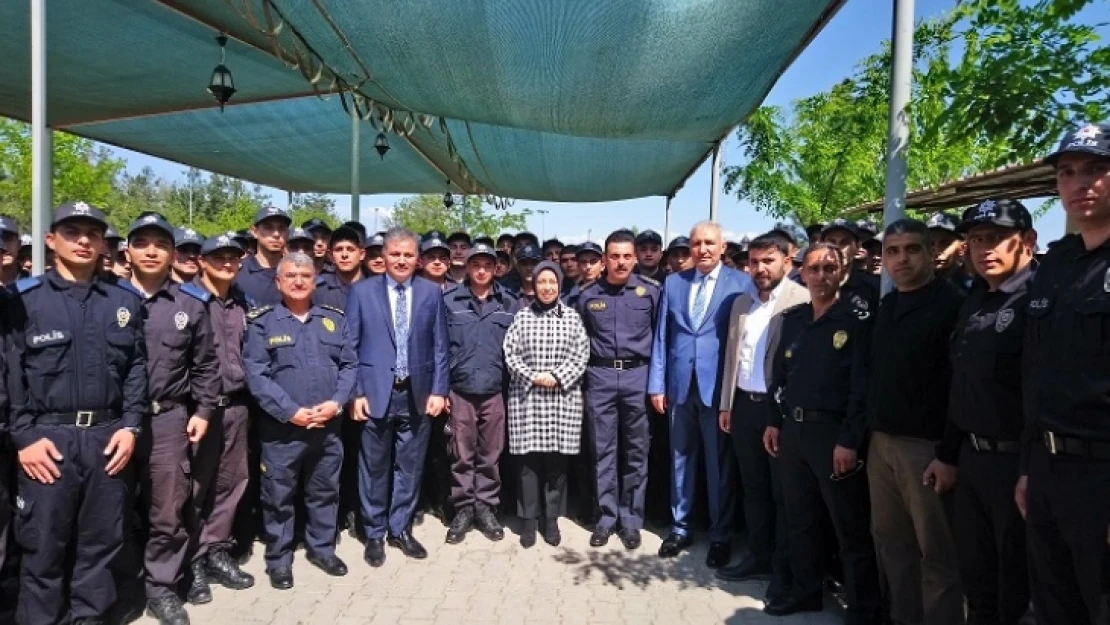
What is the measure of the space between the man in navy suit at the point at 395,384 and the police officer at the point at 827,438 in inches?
87.4

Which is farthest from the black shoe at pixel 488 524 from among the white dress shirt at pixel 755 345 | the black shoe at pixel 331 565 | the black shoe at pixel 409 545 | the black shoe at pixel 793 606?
the white dress shirt at pixel 755 345

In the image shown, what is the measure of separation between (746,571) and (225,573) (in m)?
3.00

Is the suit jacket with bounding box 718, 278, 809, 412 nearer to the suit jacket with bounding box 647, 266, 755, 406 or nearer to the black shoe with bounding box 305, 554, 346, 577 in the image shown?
the suit jacket with bounding box 647, 266, 755, 406

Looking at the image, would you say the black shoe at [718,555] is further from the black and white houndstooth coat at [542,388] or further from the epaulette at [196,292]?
the epaulette at [196,292]

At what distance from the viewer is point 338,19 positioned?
389 centimetres

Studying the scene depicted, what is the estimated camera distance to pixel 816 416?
126 inches

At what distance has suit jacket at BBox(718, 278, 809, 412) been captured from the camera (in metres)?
3.71

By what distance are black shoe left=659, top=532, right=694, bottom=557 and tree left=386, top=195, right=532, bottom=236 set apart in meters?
15.7

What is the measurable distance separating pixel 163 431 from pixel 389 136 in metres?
5.50

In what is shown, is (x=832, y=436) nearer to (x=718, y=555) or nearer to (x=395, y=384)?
(x=718, y=555)

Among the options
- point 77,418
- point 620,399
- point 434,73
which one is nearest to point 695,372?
point 620,399

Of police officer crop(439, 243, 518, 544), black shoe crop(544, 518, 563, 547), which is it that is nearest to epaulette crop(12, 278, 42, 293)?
police officer crop(439, 243, 518, 544)

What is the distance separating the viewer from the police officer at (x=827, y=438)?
10.2 feet

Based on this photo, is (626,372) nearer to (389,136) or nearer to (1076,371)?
(1076,371)
